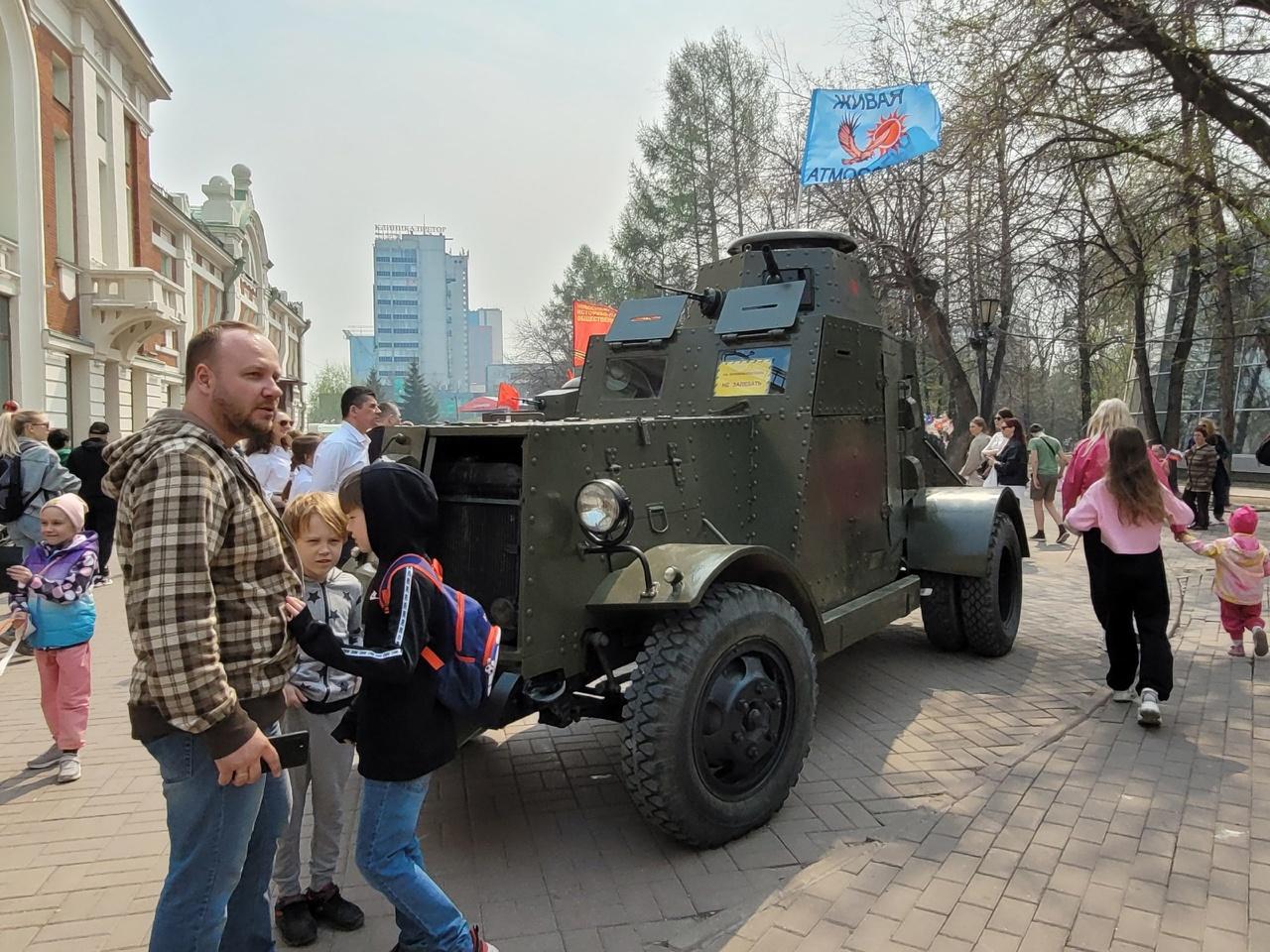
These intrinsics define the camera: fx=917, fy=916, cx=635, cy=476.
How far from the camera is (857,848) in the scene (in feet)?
11.5

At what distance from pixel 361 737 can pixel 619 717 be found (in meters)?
1.20

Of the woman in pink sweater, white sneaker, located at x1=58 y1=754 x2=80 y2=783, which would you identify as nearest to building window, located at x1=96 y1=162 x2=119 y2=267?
white sneaker, located at x1=58 y1=754 x2=80 y2=783

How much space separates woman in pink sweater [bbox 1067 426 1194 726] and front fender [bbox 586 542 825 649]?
1.99 metres

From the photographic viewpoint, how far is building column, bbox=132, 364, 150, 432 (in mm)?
22484

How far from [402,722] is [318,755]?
0.81m

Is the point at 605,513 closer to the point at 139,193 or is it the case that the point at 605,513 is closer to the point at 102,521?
the point at 102,521

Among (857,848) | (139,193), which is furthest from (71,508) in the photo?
(139,193)

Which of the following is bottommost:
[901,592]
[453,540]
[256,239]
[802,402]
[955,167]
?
[901,592]

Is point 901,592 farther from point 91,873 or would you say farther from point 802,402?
point 91,873

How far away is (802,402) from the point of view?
4723 millimetres

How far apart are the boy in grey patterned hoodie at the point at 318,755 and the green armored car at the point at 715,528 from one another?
547 millimetres

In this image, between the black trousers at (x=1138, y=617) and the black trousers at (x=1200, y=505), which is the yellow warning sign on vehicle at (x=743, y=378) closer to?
the black trousers at (x=1138, y=617)

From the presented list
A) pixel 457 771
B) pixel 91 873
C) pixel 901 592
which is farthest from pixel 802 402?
pixel 91 873

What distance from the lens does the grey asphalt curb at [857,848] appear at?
2920mm
